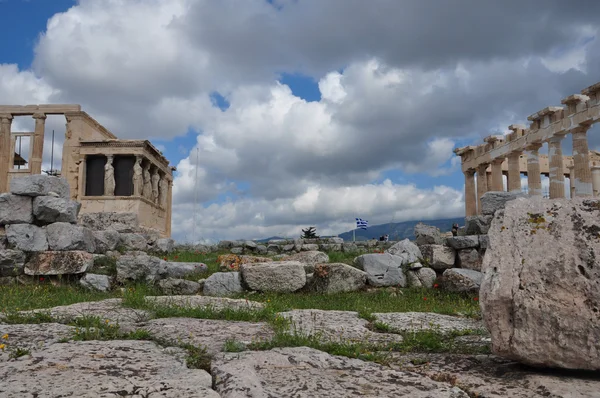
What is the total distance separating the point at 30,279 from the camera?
9.70 meters

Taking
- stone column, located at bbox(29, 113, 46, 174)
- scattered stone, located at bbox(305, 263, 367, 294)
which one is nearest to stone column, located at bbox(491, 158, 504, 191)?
scattered stone, located at bbox(305, 263, 367, 294)

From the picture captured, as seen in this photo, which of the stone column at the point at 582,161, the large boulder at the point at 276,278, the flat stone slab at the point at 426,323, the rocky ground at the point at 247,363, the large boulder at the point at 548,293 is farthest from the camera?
the stone column at the point at 582,161

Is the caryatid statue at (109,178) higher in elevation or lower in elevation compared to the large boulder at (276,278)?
higher

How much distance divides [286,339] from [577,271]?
6.97ft

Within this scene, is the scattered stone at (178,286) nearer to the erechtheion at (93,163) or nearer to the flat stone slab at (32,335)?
the flat stone slab at (32,335)

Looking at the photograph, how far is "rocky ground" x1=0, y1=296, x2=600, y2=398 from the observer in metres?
2.59

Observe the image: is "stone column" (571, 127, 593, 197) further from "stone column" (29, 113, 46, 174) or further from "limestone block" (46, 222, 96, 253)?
"stone column" (29, 113, 46, 174)

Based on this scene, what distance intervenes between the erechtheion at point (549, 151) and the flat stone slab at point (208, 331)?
79.4 feet

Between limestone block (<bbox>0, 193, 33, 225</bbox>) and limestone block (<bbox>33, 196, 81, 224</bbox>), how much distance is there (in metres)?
0.21

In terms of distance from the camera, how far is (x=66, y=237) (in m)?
10.6

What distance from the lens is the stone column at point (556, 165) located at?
26.3m

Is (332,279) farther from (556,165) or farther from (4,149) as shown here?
(4,149)

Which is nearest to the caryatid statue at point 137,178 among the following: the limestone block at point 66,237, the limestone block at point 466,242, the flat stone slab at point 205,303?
the limestone block at point 66,237

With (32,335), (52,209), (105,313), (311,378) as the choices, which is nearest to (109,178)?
(52,209)
